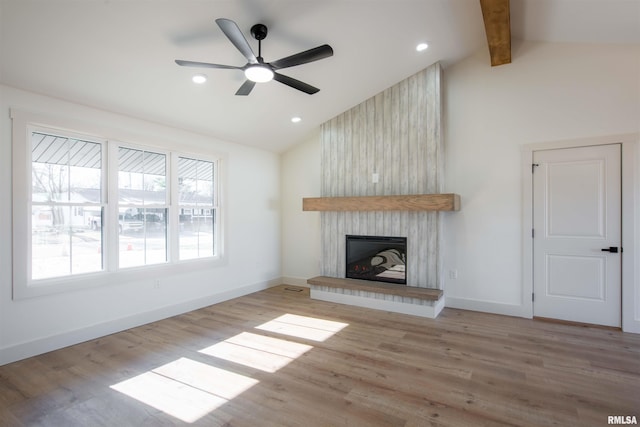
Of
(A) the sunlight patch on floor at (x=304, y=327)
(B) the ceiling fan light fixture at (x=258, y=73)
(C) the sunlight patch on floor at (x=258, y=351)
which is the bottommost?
(C) the sunlight patch on floor at (x=258, y=351)

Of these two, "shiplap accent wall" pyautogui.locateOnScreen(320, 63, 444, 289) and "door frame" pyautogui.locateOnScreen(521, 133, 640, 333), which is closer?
"door frame" pyautogui.locateOnScreen(521, 133, 640, 333)

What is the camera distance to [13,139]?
2.89 meters

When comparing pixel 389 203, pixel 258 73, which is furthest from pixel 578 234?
pixel 258 73

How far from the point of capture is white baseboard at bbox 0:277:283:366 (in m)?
2.90

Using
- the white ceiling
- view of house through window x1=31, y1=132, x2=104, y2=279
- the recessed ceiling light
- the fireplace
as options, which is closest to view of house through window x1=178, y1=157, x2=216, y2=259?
the white ceiling

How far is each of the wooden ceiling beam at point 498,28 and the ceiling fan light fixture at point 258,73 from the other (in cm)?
203

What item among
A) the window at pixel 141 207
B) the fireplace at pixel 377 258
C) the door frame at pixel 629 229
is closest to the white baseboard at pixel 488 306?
the fireplace at pixel 377 258

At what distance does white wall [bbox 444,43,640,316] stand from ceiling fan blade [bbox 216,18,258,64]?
3.16 metres

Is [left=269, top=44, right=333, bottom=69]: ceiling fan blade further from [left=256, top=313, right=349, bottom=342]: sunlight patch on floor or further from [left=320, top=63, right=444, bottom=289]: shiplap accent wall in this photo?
[left=256, top=313, right=349, bottom=342]: sunlight patch on floor

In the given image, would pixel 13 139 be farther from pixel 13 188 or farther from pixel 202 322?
pixel 202 322

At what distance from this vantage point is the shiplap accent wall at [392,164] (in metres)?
4.30

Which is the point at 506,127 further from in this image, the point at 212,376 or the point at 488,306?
the point at 212,376

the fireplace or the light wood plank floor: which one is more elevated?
the fireplace

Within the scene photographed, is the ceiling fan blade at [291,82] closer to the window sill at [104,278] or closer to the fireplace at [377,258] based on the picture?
the fireplace at [377,258]
